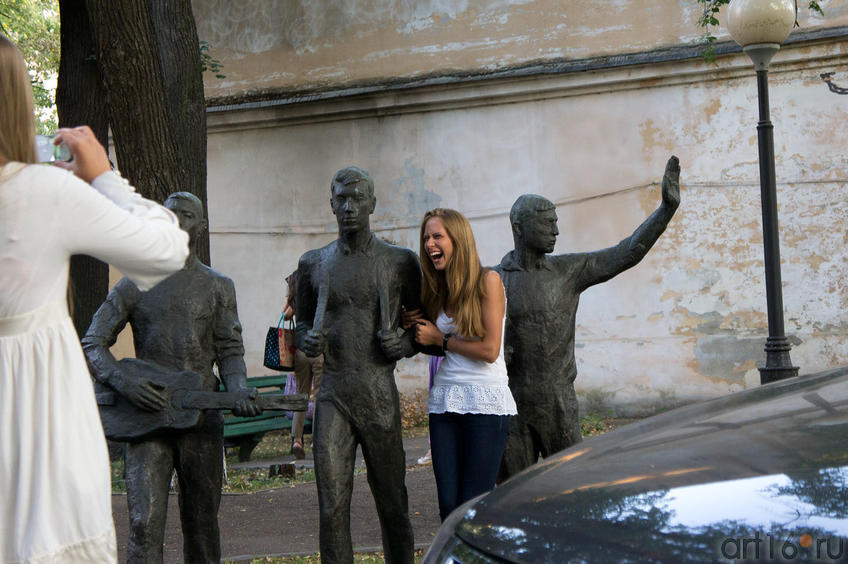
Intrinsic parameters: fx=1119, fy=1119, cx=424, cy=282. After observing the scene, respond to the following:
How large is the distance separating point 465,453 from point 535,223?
54.4 inches

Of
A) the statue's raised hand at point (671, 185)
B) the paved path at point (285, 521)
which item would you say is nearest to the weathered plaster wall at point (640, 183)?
the paved path at point (285, 521)

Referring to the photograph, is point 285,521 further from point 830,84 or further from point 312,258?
point 830,84

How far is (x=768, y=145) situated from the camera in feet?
28.4

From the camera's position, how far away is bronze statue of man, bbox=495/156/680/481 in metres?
5.94

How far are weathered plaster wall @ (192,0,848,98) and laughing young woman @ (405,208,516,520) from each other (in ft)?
30.3

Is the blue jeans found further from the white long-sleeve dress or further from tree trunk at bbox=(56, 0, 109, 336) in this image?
tree trunk at bbox=(56, 0, 109, 336)

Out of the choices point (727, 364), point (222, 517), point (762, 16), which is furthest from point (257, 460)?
point (762, 16)

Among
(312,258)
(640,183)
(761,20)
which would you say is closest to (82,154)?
(312,258)

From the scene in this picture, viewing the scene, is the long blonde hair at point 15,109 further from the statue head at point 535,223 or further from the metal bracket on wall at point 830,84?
the metal bracket on wall at point 830,84

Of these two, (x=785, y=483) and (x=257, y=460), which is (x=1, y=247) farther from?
(x=257, y=460)

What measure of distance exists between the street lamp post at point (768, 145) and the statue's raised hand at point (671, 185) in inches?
99.5

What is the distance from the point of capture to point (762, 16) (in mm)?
8844

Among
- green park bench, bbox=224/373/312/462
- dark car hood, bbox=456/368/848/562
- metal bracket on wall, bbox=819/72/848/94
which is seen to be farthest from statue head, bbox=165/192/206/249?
metal bracket on wall, bbox=819/72/848/94

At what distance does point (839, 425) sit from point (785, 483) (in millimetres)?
326
